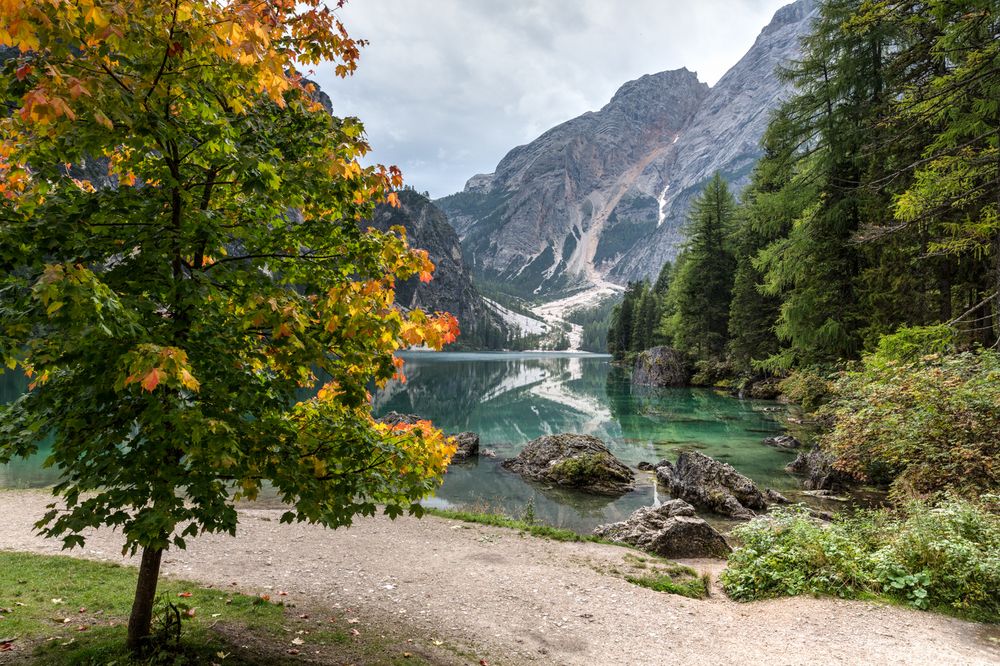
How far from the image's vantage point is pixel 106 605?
673 cm

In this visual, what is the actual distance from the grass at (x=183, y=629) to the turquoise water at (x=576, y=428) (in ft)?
30.8

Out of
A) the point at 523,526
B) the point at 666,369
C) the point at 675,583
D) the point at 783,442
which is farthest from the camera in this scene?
the point at 666,369

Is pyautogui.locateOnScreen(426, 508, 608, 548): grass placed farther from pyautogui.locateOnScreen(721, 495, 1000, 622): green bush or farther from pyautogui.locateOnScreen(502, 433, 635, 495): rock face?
pyautogui.locateOnScreen(502, 433, 635, 495): rock face

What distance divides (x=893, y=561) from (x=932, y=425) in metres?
3.58

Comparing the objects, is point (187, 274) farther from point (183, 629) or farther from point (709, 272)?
point (709, 272)

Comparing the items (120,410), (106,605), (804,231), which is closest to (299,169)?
(120,410)

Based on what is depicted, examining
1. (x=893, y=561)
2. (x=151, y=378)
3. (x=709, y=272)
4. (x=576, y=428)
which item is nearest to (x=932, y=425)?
(x=893, y=561)

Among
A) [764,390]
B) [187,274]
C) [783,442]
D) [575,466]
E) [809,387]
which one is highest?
[764,390]

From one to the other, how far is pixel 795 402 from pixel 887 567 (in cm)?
3219

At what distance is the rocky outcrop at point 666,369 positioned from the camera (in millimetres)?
53794

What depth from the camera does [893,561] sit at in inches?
319

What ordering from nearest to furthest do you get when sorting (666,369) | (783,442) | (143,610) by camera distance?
(143,610) < (783,442) < (666,369)

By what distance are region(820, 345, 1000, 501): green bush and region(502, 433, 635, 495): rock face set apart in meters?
8.56

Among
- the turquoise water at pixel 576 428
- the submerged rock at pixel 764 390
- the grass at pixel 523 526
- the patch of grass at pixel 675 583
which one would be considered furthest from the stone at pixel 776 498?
the submerged rock at pixel 764 390
